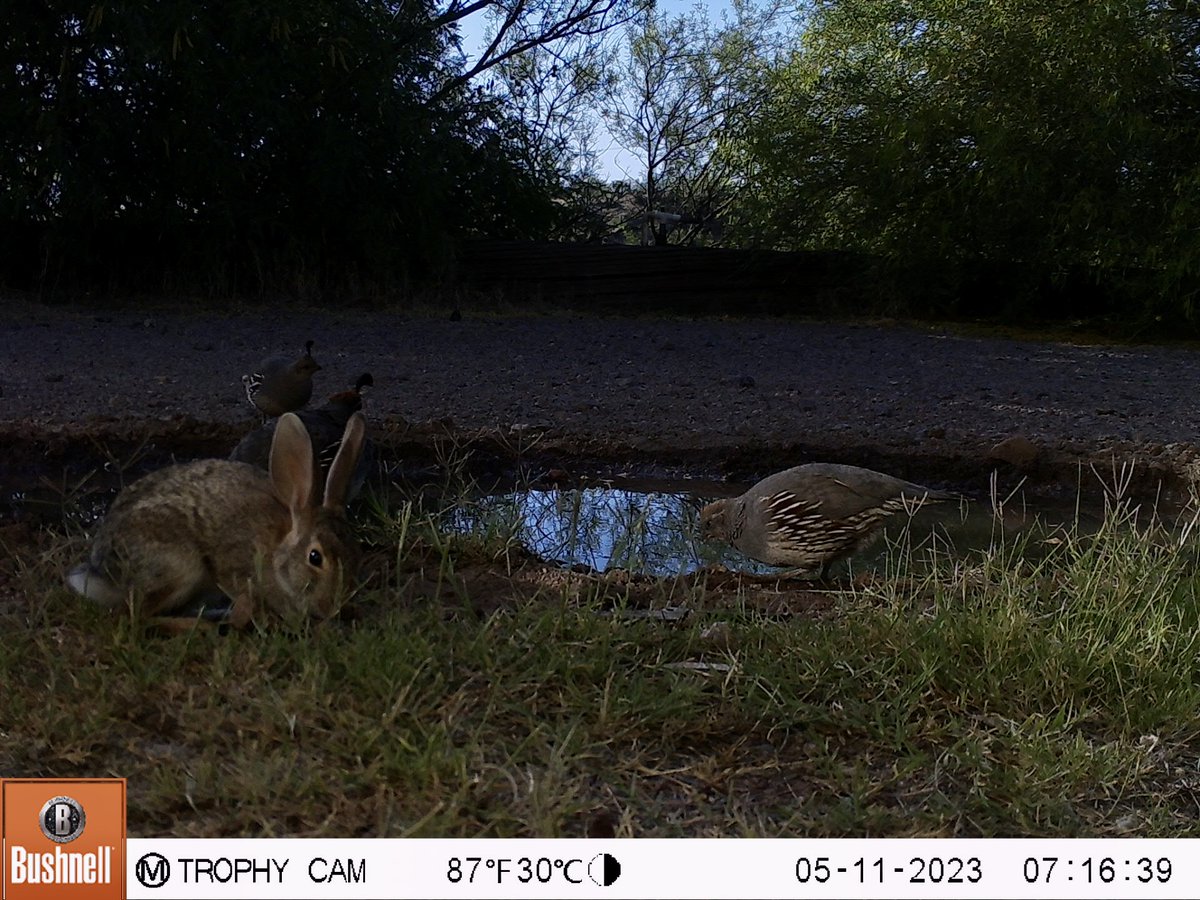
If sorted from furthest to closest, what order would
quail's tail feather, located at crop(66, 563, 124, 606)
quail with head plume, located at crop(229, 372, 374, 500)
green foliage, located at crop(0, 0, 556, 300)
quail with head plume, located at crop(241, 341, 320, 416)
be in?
green foliage, located at crop(0, 0, 556, 300) < quail with head plume, located at crop(241, 341, 320, 416) < quail with head plume, located at crop(229, 372, 374, 500) < quail's tail feather, located at crop(66, 563, 124, 606)

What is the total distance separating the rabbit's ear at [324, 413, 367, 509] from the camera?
2.97m

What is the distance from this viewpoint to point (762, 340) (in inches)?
440

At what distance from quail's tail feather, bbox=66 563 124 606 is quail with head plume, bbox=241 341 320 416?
3067 mm

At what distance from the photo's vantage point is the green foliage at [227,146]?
10.8 metres

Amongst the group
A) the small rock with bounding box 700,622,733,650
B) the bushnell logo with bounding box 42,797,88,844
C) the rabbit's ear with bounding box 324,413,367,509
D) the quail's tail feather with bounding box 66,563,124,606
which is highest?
the rabbit's ear with bounding box 324,413,367,509

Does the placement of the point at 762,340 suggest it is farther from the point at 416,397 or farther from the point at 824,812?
the point at 824,812

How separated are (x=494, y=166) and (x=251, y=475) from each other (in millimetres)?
11326

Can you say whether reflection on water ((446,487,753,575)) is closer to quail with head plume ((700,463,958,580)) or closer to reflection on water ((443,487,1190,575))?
reflection on water ((443,487,1190,575))

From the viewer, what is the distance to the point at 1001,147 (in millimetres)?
12641

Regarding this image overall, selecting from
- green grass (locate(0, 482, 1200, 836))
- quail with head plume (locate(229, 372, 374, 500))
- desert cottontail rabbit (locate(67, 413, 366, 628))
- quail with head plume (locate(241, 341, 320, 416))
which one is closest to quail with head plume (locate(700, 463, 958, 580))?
green grass (locate(0, 482, 1200, 836))

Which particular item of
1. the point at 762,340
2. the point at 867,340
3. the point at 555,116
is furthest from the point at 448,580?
the point at 555,116

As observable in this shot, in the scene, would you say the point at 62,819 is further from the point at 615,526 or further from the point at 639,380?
the point at 639,380

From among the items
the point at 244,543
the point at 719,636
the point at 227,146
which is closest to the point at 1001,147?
the point at 227,146

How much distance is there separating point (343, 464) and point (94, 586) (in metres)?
0.71
